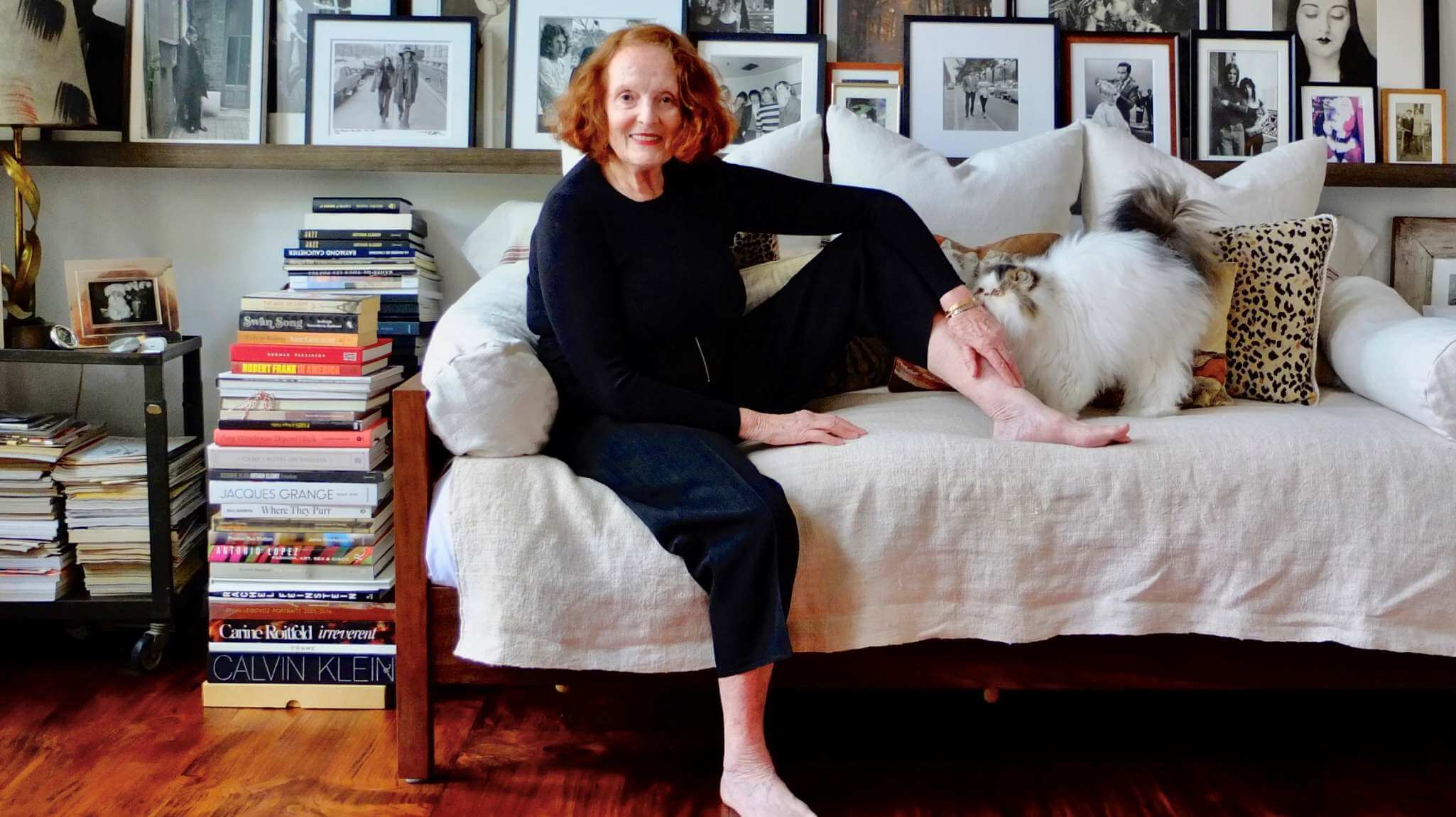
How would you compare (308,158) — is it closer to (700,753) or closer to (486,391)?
(486,391)

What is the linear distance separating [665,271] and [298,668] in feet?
3.11

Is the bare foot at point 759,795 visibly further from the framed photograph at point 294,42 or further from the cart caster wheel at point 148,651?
the framed photograph at point 294,42

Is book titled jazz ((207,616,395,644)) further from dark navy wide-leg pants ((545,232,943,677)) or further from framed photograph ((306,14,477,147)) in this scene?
framed photograph ((306,14,477,147))

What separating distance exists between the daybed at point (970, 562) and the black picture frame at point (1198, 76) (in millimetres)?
1181

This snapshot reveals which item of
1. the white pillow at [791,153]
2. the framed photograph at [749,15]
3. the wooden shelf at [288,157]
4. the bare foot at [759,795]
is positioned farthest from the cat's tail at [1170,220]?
the wooden shelf at [288,157]

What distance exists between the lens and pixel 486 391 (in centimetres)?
151

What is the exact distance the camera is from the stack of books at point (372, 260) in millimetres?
2295

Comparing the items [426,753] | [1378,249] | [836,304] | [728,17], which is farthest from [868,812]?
[1378,249]

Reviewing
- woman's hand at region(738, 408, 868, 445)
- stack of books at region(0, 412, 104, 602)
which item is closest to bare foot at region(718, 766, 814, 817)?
woman's hand at region(738, 408, 868, 445)

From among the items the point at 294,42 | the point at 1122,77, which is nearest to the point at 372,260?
the point at 294,42

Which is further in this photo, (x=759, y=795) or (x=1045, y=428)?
(x=1045, y=428)

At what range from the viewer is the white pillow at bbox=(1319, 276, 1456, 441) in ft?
5.23

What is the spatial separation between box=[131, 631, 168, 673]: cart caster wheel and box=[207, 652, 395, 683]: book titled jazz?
20 centimetres

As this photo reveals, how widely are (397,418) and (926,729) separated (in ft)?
3.29
